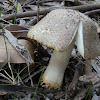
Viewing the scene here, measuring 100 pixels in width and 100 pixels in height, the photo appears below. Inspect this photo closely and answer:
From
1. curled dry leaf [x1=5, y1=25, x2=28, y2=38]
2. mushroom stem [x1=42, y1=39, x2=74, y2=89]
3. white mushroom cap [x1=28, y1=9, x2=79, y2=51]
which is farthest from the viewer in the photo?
curled dry leaf [x1=5, y1=25, x2=28, y2=38]

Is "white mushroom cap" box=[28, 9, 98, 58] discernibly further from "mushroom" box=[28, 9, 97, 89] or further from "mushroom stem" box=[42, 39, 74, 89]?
"mushroom stem" box=[42, 39, 74, 89]

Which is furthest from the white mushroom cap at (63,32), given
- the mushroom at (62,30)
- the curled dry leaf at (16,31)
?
the curled dry leaf at (16,31)

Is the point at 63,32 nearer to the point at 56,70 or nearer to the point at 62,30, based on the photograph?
the point at 62,30

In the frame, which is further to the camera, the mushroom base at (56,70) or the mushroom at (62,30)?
the mushroom base at (56,70)

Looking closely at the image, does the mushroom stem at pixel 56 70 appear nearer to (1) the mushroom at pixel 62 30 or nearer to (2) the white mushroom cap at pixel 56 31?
(1) the mushroom at pixel 62 30

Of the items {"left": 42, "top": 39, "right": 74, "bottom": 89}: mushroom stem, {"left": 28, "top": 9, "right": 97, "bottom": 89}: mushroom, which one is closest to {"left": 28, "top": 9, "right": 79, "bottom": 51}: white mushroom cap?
{"left": 28, "top": 9, "right": 97, "bottom": 89}: mushroom

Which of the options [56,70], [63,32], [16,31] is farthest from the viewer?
[16,31]

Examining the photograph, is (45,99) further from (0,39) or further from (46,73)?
(0,39)

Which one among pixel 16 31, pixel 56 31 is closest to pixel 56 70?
A: pixel 56 31

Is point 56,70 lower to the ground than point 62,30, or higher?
lower
